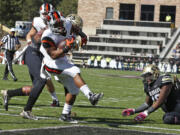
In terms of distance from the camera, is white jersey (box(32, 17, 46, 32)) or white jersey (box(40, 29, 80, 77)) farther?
white jersey (box(32, 17, 46, 32))

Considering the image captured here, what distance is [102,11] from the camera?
60219 millimetres

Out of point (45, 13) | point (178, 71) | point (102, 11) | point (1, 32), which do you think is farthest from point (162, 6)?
point (45, 13)

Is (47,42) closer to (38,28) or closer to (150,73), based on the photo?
(38,28)

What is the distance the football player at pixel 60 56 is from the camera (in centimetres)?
777

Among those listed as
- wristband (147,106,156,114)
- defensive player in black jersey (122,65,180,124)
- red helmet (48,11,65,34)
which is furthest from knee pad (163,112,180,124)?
red helmet (48,11,65,34)

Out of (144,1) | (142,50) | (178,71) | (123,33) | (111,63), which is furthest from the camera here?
(144,1)

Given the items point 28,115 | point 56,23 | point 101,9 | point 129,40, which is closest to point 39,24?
point 56,23

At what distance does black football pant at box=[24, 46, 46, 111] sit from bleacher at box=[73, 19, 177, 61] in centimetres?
3779

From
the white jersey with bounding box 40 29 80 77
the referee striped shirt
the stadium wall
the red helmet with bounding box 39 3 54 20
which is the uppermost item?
the red helmet with bounding box 39 3 54 20

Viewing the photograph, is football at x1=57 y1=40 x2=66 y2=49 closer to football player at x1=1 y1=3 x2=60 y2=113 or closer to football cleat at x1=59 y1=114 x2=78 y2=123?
football player at x1=1 y1=3 x2=60 y2=113

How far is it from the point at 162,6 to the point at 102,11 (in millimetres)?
6597

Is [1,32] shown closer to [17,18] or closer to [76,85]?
[17,18]

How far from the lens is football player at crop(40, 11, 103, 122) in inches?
306

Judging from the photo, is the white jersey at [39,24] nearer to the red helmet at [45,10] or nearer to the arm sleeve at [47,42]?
the red helmet at [45,10]
